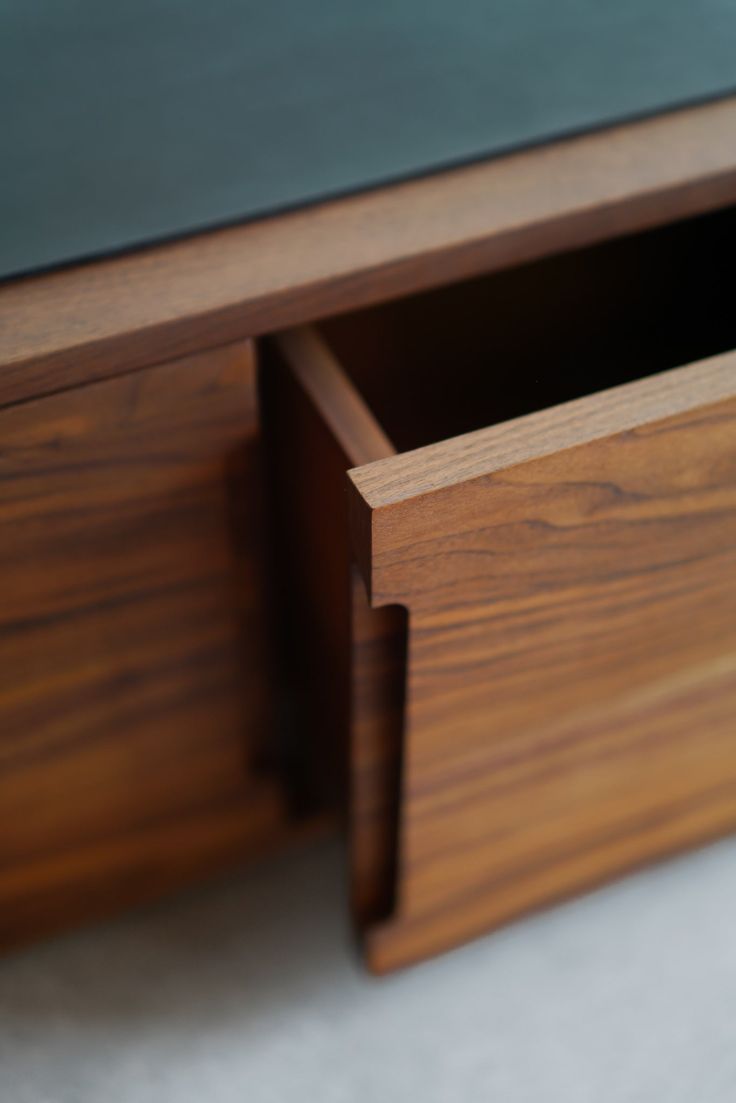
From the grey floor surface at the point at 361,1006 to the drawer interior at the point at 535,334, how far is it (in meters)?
0.29

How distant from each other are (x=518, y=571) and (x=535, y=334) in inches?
8.0

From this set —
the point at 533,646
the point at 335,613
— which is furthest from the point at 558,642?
the point at 335,613

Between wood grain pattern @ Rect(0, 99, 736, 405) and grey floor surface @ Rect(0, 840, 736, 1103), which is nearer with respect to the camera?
wood grain pattern @ Rect(0, 99, 736, 405)

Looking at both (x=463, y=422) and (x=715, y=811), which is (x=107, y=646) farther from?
(x=715, y=811)

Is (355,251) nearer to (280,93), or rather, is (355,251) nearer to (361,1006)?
(280,93)

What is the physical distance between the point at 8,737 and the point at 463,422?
273 millimetres

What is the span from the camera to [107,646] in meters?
0.58

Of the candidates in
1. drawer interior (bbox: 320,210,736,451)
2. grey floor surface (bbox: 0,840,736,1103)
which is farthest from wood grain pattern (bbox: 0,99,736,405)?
grey floor surface (bbox: 0,840,736,1103)

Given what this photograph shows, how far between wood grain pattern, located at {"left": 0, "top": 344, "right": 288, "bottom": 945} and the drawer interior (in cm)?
12

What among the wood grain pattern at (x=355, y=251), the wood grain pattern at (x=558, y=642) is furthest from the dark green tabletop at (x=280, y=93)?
the wood grain pattern at (x=558, y=642)

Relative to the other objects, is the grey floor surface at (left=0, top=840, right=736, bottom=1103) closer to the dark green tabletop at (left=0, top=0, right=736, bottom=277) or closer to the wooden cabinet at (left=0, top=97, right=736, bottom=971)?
the wooden cabinet at (left=0, top=97, right=736, bottom=971)

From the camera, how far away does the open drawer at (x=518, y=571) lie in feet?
1.46

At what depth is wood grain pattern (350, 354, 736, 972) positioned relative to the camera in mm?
437

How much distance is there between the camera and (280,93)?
556 mm
